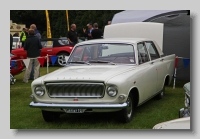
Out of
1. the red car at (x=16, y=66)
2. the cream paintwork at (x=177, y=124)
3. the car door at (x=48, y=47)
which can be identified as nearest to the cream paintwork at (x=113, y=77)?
the cream paintwork at (x=177, y=124)

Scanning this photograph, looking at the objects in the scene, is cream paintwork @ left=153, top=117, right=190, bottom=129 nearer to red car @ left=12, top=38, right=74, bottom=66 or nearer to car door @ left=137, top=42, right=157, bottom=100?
car door @ left=137, top=42, right=157, bottom=100

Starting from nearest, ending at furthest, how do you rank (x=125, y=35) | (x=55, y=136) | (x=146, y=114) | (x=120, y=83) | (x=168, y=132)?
(x=168, y=132) → (x=55, y=136) → (x=120, y=83) → (x=146, y=114) → (x=125, y=35)

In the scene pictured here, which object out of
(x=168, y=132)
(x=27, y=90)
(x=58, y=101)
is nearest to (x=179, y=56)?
(x=27, y=90)

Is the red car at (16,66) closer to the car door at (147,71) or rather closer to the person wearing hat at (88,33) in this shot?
the person wearing hat at (88,33)

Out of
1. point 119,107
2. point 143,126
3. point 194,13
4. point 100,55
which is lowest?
point 143,126

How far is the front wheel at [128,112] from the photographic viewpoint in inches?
245

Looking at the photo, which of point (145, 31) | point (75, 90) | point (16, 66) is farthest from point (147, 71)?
point (16, 66)

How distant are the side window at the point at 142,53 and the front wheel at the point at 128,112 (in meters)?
1.02

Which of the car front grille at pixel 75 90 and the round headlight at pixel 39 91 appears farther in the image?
the round headlight at pixel 39 91

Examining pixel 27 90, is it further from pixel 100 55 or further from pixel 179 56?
pixel 179 56

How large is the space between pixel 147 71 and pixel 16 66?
16.9 feet

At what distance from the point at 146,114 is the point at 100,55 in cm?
137

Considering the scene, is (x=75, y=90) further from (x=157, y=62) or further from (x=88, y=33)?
(x=88, y=33)

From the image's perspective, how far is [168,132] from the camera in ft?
15.0
